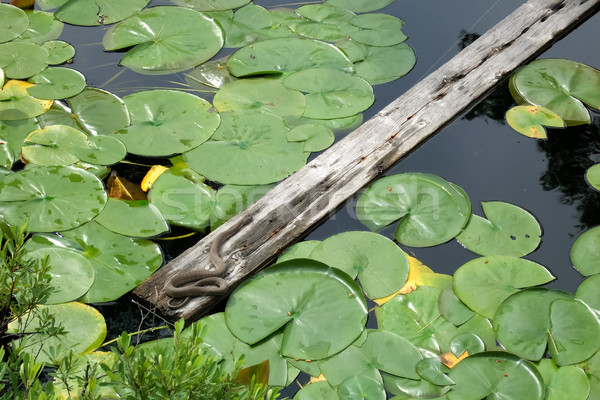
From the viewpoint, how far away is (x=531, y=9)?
11.9ft

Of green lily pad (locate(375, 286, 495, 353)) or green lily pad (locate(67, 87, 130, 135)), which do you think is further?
green lily pad (locate(67, 87, 130, 135))

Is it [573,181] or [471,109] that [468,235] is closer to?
[573,181]

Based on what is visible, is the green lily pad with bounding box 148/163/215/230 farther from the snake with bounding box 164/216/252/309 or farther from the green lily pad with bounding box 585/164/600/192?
the green lily pad with bounding box 585/164/600/192

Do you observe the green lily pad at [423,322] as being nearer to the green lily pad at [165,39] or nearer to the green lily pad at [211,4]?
the green lily pad at [165,39]

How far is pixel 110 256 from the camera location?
2.48 metres

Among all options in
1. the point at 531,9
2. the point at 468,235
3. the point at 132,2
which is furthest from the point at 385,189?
the point at 132,2

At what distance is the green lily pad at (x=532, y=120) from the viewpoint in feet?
10.2

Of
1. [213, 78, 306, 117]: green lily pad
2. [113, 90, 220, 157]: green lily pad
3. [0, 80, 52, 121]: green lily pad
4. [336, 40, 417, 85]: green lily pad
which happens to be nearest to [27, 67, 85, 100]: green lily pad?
[0, 80, 52, 121]: green lily pad

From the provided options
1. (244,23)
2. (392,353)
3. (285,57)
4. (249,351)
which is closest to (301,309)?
(249,351)

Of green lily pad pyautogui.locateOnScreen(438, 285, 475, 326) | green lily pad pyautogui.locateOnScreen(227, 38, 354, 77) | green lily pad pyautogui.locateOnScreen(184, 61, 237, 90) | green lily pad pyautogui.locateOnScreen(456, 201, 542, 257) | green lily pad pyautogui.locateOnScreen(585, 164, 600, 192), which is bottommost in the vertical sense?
green lily pad pyautogui.locateOnScreen(438, 285, 475, 326)

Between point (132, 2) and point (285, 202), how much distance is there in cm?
193

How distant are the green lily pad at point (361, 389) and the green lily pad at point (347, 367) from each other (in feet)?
0.07

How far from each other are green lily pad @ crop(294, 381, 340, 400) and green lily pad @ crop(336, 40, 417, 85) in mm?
1837

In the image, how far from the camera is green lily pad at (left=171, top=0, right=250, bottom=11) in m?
3.81
